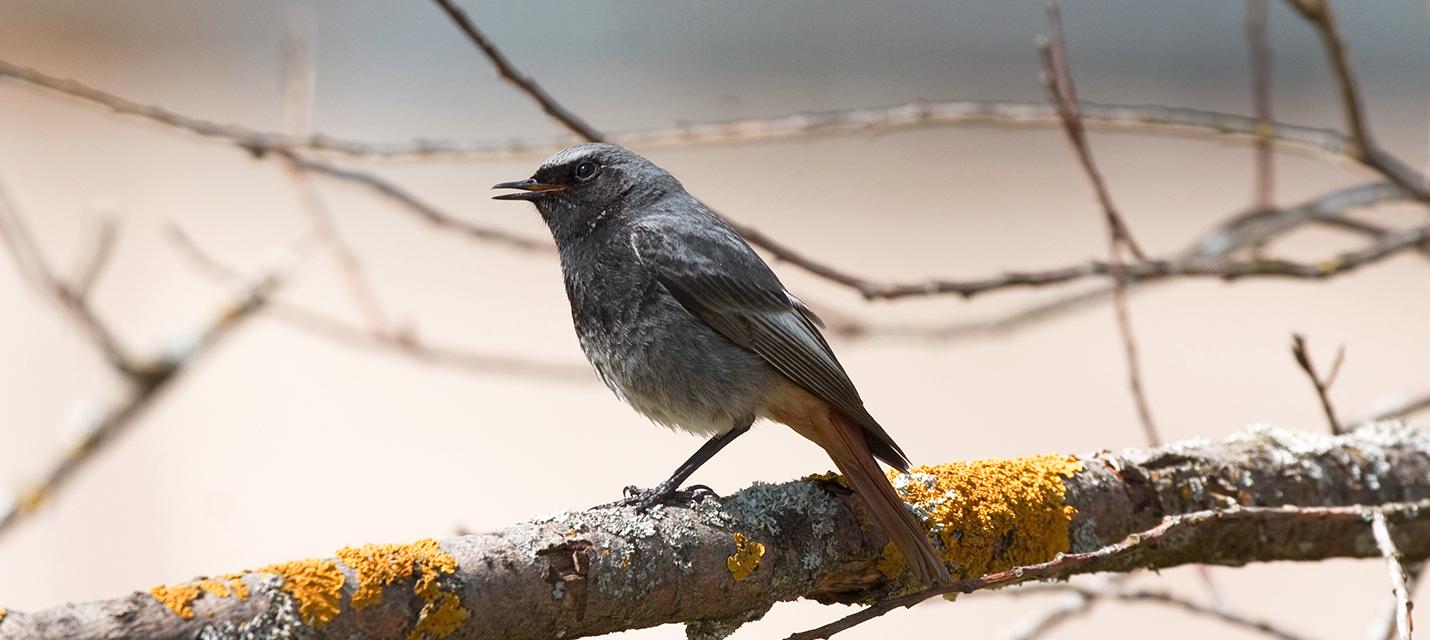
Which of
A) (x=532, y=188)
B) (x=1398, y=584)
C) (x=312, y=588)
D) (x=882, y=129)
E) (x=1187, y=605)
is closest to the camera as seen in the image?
(x=312, y=588)

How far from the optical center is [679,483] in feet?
9.52

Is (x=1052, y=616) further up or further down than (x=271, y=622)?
further up

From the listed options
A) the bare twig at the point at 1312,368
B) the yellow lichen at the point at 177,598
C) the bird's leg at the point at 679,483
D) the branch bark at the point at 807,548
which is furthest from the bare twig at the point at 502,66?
the bare twig at the point at 1312,368

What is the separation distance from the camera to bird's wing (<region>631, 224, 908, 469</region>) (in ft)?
9.84

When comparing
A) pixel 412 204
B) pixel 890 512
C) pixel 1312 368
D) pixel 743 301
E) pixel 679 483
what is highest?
pixel 412 204

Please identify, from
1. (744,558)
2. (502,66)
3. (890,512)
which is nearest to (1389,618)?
(890,512)

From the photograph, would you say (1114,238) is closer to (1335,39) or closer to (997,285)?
(997,285)

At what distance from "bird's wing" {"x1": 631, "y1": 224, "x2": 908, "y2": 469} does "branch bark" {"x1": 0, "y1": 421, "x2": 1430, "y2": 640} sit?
1.01 feet

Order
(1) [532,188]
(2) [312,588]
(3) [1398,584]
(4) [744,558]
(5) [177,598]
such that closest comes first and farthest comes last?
(5) [177,598] → (2) [312,588] → (3) [1398,584] → (4) [744,558] → (1) [532,188]

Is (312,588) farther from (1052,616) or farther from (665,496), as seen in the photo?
(1052,616)

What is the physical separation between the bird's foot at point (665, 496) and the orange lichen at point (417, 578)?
0.50 meters

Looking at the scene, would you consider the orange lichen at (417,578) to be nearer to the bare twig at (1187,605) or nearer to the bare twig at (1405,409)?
the bare twig at (1187,605)

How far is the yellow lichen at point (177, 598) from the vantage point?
5.91ft

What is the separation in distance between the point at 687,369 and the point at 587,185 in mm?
714
